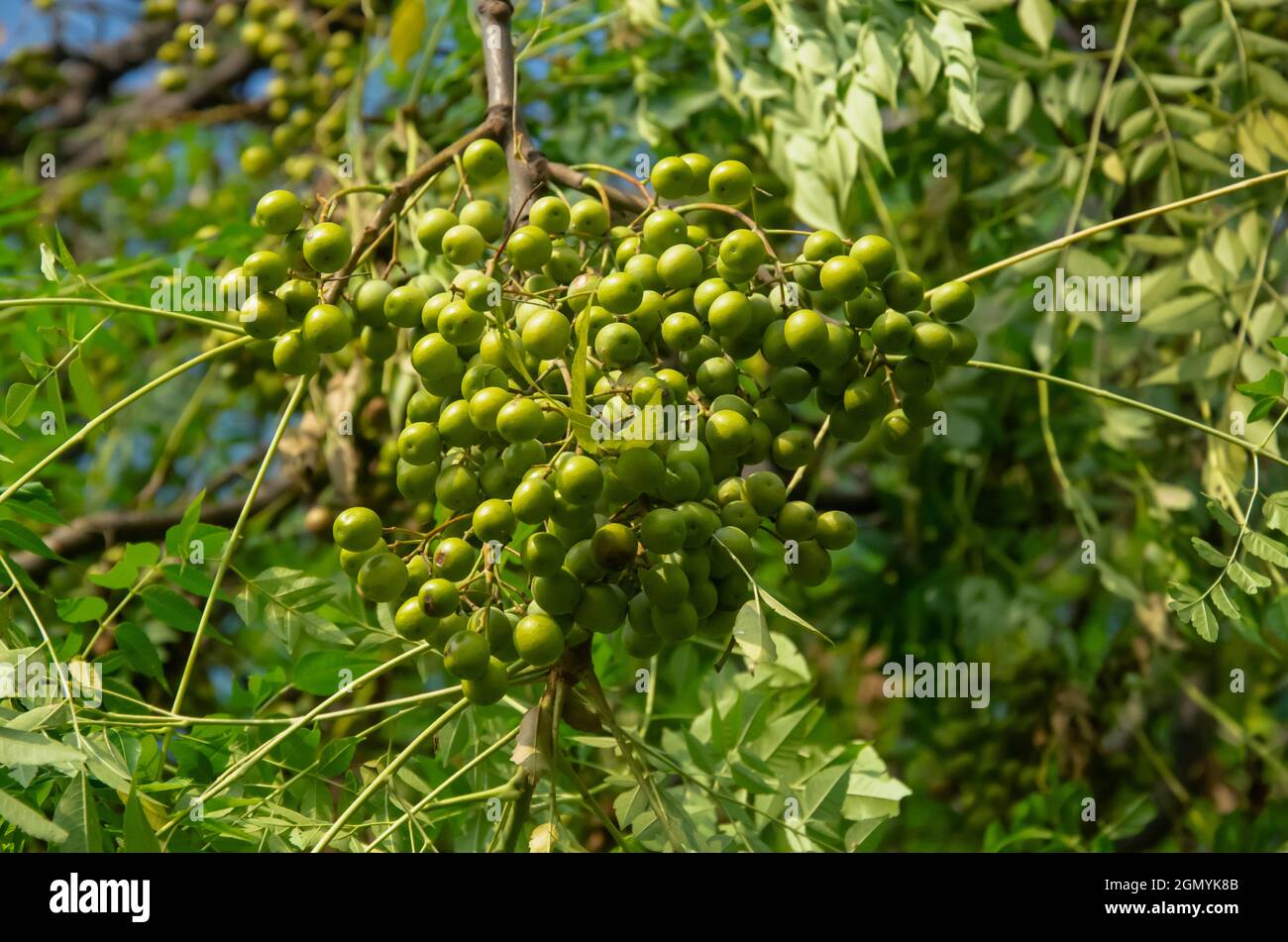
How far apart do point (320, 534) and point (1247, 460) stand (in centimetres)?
164

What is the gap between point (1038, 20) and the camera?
6.52 feet

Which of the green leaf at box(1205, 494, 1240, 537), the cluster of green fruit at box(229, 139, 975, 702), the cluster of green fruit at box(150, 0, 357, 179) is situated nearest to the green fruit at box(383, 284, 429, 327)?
the cluster of green fruit at box(229, 139, 975, 702)

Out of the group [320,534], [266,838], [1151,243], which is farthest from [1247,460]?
[320,534]

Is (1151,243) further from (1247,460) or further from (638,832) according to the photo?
(638,832)

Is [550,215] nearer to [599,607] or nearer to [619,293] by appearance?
[619,293]

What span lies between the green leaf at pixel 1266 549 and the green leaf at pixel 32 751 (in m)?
1.08

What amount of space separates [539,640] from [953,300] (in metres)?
0.50

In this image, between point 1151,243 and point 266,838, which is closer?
point 266,838

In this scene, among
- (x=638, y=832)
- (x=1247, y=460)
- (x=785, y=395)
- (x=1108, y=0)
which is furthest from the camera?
(x=1108, y=0)

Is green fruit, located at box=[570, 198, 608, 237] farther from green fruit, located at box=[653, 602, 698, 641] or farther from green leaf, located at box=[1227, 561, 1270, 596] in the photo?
green leaf, located at box=[1227, 561, 1270, 596]

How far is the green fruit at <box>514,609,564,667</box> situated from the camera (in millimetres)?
1064

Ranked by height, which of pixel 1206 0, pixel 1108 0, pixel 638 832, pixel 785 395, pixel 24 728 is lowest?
pixel 638 832

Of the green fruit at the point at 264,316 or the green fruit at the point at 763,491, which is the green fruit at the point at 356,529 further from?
the green fruit at the point at 763,491

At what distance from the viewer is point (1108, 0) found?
248cm
